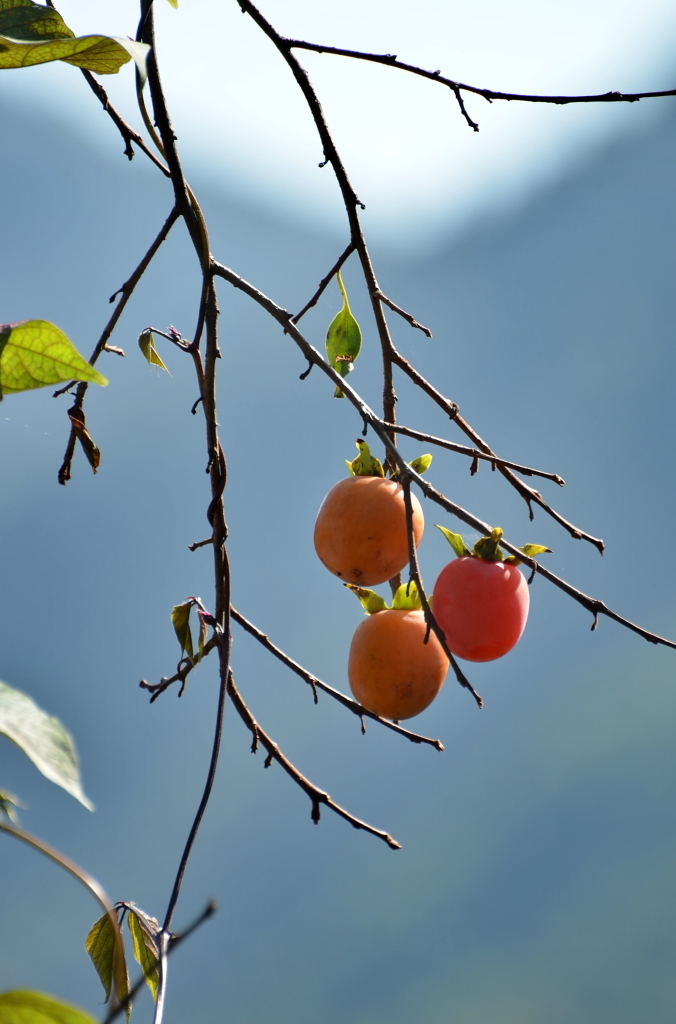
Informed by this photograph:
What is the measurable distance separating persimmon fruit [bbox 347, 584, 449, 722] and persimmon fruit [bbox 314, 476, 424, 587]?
32 mm

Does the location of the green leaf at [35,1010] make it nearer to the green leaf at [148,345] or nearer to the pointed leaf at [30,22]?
the pointed leaf at [30,22]

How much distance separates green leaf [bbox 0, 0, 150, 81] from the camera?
289 mm

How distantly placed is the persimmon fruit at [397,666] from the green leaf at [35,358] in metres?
0.30

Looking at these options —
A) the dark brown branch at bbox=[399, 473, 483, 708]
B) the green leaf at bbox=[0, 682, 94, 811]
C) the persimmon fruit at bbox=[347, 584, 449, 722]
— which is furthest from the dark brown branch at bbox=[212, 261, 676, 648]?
the green leaf at bbox=[0, 682, 94, 811]

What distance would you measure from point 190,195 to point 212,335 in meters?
0.07

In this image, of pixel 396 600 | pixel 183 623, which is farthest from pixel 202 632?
pixel 396 600

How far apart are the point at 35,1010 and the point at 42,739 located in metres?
0.06

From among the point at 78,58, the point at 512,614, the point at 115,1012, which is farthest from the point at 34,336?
the point at 512,614

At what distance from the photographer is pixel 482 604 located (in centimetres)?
50

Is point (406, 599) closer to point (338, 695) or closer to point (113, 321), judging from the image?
point (338, 695)

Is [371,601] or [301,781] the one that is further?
[371,601]

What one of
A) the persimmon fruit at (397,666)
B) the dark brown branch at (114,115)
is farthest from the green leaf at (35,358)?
the persimmon fruit at (397,666)

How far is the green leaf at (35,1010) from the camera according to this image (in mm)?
192

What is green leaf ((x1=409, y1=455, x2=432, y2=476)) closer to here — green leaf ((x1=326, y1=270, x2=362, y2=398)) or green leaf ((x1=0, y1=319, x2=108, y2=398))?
green leaf ((x1=326, y1=270, x2=362, y2=398))
